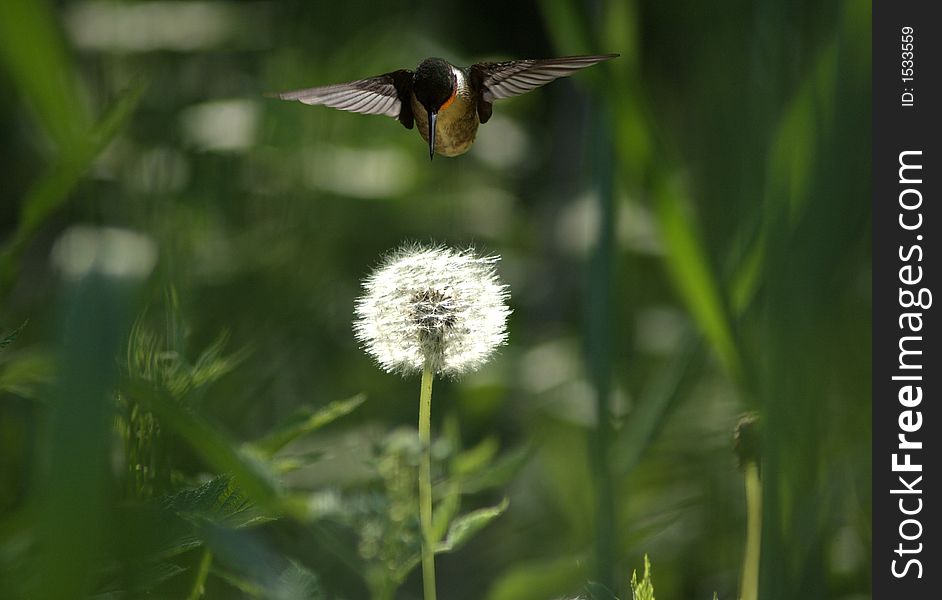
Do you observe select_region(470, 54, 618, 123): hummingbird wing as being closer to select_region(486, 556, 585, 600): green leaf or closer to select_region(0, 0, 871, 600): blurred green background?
select_region(0, 0, 871, 600): blurred green background

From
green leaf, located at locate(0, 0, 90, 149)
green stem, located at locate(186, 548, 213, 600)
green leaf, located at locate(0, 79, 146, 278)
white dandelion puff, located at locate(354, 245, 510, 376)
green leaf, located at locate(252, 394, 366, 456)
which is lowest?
green stem, located at locate(186, 548, 213, 600)

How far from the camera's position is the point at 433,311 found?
32 centimetres

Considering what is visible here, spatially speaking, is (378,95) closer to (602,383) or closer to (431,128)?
(431,128)

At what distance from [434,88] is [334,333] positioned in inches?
A: 12.7

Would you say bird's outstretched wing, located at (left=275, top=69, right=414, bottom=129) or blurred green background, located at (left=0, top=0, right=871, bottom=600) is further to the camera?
bird's outstretched wing, located at (left=275, top=69, right=414, bottom=129)

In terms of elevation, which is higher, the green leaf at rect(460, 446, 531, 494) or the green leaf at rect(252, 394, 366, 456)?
the green leaf at rect(252, 394, 366, 456)

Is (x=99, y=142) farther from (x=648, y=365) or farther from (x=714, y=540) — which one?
(x=648, y=365)

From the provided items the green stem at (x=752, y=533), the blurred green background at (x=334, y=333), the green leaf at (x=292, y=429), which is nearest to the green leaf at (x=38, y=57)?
the blurred green background at (x=334, y=333)

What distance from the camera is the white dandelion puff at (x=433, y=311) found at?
31 centimetres

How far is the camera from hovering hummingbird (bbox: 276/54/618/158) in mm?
328

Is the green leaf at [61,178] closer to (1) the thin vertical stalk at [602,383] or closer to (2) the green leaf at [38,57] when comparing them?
(2) the green leaf at [38,57]

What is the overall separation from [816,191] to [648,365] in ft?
1.66

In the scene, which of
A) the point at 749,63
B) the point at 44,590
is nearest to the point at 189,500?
the point at 44,590

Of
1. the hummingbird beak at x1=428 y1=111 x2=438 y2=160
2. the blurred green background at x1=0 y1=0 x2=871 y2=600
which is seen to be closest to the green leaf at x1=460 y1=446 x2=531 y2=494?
the blurred green background at x1=0 y1=0 x2=871 y2=600
